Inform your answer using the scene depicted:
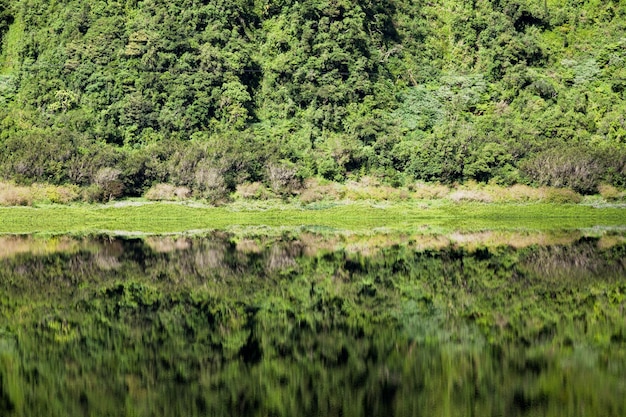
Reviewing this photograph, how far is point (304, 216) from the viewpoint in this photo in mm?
76312

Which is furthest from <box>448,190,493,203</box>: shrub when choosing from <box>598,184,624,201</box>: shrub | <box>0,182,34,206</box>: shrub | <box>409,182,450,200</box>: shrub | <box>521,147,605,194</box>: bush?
<box>0,182,34,206</box>: shrub

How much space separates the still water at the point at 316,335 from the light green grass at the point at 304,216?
1084 inches

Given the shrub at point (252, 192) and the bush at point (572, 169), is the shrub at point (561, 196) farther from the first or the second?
the shrub at point (252, 192)

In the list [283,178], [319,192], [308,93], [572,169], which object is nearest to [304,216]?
[319,192]

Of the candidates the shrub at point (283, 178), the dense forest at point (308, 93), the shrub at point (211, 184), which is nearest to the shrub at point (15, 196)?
the dense forest at point (308, 93)

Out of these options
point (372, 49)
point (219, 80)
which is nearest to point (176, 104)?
point (219, 80)

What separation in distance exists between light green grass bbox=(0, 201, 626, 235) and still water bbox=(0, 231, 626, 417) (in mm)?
27522

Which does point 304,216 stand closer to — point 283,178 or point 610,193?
point 283,178

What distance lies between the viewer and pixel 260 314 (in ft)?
84.6

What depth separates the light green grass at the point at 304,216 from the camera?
225 feet

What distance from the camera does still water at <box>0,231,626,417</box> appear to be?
16438 mm

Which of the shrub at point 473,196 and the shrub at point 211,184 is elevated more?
the shrub at point 211,184

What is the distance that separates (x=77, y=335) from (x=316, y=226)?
4603 cm

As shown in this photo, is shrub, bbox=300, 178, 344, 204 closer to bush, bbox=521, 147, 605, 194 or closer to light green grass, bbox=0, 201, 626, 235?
light green grass, bbox=0, 201, 626, 235
